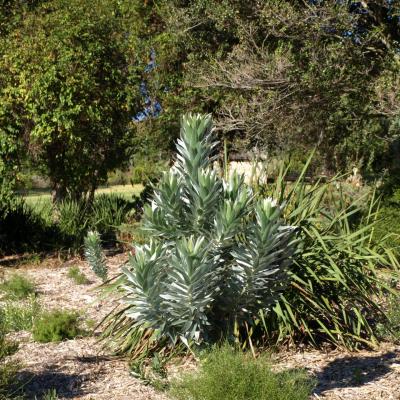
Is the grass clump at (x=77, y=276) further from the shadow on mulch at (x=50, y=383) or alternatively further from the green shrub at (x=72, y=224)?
the shadow on mulch at (x=50, y=383)

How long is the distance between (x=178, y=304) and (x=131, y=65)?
9389 mm

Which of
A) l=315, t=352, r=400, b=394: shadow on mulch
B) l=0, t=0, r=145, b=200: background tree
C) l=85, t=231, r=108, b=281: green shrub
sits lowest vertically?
l=315, t=352, r=400, b=394: shadow on mulch

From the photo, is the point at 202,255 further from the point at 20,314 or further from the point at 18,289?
the point at 18,289

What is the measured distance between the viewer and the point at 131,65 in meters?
13.0

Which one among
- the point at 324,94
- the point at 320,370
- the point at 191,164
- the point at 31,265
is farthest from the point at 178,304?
the point at 31,265

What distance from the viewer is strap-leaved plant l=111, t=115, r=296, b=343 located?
4176 millimetres

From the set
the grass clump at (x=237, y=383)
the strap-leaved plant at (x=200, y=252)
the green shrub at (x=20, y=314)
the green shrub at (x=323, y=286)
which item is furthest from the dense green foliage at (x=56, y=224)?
the grass clump at (x=237, y=383)

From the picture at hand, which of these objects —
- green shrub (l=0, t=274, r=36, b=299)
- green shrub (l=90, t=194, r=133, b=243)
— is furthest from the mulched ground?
green shrub (l=90, t=194, r=133, b=243)

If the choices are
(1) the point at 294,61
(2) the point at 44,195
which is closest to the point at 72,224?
(1) the point at 294,61

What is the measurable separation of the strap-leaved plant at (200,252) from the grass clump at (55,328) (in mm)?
2050

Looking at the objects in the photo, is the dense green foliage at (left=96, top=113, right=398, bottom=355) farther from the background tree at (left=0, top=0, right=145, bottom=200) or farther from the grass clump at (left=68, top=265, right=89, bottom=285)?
the background tree at (left=0, top=0, right=145, bottom=200)

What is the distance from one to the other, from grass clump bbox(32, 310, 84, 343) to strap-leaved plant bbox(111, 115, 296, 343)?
2050 mm

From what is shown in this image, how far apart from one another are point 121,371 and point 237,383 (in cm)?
166

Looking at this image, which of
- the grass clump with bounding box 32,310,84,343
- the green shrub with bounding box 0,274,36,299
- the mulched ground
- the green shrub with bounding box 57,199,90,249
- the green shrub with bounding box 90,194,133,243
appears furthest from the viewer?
the green shrub with bounding box 90,194,133,243
